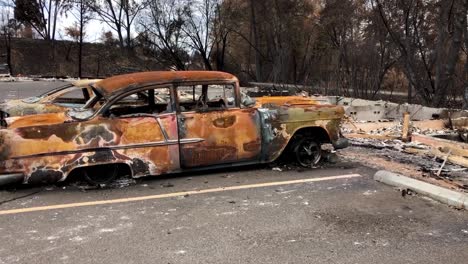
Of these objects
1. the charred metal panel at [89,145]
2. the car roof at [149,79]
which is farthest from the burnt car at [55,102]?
the charred metal panel at [89,145]

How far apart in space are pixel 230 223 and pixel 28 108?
6451mm

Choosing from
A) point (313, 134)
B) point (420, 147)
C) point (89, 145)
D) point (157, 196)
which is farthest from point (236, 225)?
point (420, 147)

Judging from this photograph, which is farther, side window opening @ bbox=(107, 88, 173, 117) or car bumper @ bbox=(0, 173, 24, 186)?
side window opening @ bbox=(107, 88, 173, 117)

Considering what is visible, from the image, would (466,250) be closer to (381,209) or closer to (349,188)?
(381,209)

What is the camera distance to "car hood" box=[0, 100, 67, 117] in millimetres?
9969

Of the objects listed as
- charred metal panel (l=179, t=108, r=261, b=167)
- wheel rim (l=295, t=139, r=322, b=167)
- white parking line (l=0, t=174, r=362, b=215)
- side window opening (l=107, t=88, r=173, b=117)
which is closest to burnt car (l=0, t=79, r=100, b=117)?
side window opening (l=107, t=88, r=173, b=117)

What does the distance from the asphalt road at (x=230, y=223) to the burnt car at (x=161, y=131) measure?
13.3 inches

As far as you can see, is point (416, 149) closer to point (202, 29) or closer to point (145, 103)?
point (145, 103)

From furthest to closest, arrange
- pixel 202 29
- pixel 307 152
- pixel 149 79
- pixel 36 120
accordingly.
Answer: pixel 202 29 → pixel 307 152 → pixel 149 79 → pixel 36 120

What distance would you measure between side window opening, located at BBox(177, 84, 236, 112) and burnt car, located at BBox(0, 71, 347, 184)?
0.02 metres

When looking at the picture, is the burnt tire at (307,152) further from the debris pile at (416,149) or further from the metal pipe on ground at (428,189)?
the metal pipe on ground at (428,189)

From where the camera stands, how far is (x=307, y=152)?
326 inches

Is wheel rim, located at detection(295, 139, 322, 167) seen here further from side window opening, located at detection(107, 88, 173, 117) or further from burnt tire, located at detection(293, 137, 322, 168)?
side window opening, located at detection(107, 88, 173, 117)

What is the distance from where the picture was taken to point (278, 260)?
450cm
